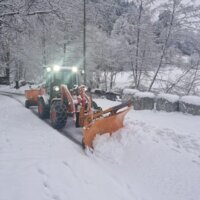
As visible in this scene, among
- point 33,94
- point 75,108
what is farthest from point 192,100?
point 33,94

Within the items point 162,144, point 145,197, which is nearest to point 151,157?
point 162,144

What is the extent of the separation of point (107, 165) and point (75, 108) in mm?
2709

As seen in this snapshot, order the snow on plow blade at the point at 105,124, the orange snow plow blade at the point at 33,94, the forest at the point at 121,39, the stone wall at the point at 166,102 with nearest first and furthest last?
the snow on plow blade at the point at 105,124
the stone wall at the point at 166,102
the orange snow plow blade at the point at 33,94
the forest at the point at 121,39

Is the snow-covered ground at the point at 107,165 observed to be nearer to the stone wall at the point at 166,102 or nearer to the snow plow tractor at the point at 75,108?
the snow plow tractor at the point at 75,108

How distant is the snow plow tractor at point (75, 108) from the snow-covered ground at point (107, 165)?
31 centimetres

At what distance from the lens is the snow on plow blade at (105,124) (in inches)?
283

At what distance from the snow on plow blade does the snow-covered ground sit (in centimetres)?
19

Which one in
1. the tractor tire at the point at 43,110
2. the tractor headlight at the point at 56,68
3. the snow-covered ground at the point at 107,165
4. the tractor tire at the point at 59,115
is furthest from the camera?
→ the tractor tire at the point at 43,110

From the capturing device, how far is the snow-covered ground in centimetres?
509

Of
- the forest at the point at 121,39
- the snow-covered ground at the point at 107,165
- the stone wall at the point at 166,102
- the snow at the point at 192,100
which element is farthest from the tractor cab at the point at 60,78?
the forest at the point at 121,39

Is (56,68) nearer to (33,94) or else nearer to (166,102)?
(33,94)

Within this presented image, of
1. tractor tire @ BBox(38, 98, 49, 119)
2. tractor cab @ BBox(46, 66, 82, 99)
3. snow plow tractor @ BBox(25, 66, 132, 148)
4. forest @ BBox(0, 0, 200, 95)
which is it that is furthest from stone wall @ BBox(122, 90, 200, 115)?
forest @ BBox(0, 0, 200, 95)

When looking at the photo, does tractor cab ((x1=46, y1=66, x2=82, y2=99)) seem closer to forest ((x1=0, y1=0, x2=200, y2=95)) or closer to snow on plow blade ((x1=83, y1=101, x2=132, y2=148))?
snow on plow blade ((x1=83, y1=101, x2=132, y2=148))

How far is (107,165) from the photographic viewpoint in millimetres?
6395
